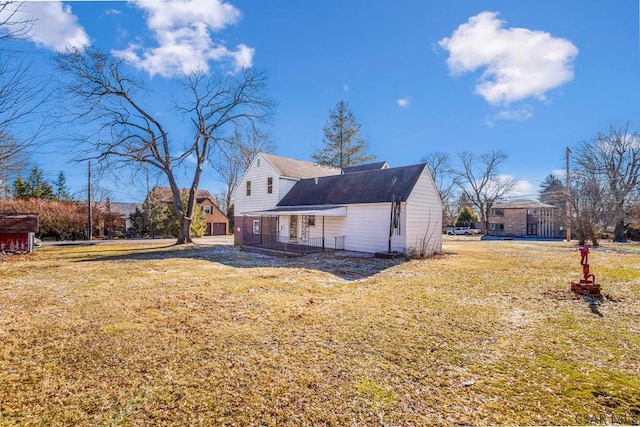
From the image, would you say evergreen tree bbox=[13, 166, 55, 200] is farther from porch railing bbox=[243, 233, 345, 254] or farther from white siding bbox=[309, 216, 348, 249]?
white siding bbox=[309, 216, 348, 249]

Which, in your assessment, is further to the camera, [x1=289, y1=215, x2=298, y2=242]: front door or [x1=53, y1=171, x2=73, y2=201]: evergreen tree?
[x1=53, y1=171, x2=73, y2=201]: evergreen tree

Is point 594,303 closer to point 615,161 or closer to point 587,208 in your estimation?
point 587,208

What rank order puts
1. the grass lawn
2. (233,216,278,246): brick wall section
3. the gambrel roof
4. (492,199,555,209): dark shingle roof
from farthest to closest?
1. (492,199,555,209): dark shingle roof
2. the gambrel roof
3. (233,216,278,246): brick wall section
4. the grass lawn

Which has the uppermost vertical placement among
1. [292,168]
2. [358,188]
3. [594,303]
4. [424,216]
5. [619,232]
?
[292,168]

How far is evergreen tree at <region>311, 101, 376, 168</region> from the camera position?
121 ft

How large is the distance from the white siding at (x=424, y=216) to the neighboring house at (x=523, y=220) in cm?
3159

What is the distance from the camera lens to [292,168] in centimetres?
2383

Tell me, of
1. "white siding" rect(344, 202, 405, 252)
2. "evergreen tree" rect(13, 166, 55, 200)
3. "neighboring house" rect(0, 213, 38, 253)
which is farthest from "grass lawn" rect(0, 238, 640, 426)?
"evergreen tree" rect(13, 166, 55, 200)

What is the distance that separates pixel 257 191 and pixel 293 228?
4817mm

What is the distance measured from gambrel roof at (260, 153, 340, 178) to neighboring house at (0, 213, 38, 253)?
45.9 ft

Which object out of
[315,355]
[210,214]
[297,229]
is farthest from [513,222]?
[315,355]

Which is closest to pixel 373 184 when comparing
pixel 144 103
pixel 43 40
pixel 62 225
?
pixel 43 40

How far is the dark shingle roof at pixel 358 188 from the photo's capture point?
52.4ft

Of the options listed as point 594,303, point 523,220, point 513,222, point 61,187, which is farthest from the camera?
point 513,222
